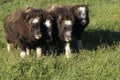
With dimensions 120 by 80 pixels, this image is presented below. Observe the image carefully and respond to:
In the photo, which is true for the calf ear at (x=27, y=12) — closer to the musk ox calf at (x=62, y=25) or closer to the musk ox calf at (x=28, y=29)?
the musk ox calf at (x=28, y=29)

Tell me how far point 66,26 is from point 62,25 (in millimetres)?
84

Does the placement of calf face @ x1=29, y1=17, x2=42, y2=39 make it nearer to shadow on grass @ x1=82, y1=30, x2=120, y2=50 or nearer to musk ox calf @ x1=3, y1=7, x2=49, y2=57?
musk ox calf @ x1=3, y1=7, x2=49, y2=57

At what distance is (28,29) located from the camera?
23.8 ft

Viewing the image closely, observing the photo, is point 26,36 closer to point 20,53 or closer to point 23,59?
point 20,53

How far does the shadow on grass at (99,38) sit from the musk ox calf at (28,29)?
127 cm

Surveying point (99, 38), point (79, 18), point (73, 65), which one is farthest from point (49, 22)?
point (99, 38)

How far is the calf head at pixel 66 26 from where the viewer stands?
7.45 metres

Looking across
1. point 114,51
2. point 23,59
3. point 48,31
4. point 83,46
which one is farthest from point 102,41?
point 23,59

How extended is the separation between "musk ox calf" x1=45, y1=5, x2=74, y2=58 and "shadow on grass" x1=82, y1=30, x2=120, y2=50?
77 centimetres

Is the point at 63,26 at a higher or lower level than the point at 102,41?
higher

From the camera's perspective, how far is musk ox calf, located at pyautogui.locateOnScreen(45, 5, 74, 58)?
7453 mm

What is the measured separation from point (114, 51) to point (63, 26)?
107 cm

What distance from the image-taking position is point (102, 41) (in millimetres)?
8727

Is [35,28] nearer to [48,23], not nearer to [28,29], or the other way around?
[28,29]
